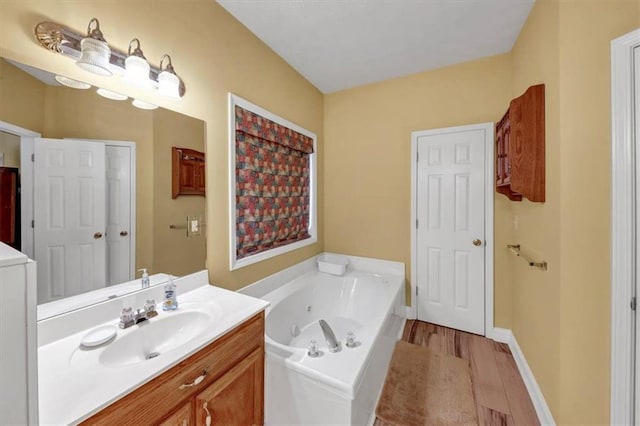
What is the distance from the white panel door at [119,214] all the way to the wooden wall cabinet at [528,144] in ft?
7.47

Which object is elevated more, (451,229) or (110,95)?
(110,95)

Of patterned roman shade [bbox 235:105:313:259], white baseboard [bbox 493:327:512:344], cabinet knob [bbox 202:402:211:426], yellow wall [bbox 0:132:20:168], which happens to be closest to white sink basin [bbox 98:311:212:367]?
cabinet knob [bbox 202:402:211:426]

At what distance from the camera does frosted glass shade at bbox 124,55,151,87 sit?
1.16m

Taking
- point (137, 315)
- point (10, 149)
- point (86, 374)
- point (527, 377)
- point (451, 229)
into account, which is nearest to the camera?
point (86, 374)

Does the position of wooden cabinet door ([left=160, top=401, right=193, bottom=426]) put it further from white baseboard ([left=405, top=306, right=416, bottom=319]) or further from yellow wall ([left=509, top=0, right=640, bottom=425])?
white baseboard ([left=405, top=306, right=416, bottom=319])

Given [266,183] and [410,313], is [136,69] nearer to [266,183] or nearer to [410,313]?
[266,183]

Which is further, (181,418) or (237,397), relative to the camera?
(237,397)

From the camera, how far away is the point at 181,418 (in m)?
0.92

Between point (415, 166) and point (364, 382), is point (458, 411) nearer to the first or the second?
point (364, 382)

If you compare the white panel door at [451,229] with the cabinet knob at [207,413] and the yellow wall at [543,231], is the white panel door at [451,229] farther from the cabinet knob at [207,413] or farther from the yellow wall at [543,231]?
the cabinet knob at [207,413]

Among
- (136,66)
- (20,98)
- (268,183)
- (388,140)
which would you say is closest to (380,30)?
(388,140)

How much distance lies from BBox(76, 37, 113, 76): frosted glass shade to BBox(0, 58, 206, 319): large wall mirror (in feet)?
0.41

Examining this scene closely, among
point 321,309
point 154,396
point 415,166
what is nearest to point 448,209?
point 415,166

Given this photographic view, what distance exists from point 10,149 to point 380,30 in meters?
→ 2.26
